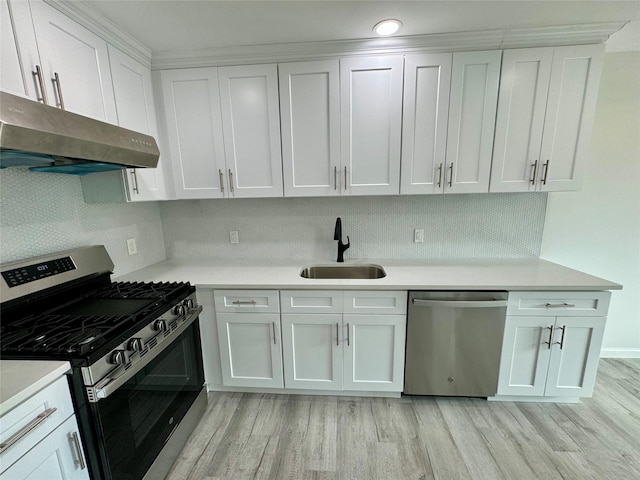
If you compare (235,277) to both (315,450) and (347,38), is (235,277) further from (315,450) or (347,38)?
(347,38)

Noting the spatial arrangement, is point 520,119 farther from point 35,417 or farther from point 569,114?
point 35,417

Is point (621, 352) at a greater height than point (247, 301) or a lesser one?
lesser

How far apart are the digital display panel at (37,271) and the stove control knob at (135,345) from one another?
63 centimetres

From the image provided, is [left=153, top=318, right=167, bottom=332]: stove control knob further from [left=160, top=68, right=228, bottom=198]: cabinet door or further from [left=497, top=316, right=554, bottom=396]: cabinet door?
[left=497, top=316, right=554, bottom=396]: cabinet door

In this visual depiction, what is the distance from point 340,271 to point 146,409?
1512 millimetres

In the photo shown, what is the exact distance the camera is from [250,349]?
6.28 feet

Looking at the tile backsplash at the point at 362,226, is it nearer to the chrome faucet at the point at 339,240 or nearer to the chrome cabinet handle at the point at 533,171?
the chrome faucet at the point at 339,240

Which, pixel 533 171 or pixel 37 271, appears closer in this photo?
pixel 37 271

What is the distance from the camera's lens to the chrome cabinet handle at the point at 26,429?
0.78 meters

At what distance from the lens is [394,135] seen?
73.7 inches

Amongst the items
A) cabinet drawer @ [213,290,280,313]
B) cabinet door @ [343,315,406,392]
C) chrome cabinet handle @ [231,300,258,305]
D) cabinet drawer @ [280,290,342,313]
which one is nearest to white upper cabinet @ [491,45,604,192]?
cabinet door @ [343,315,406,392]

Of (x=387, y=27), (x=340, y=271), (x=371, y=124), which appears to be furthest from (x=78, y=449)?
(x=387, y=27)

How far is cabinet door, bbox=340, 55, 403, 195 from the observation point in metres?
1.80

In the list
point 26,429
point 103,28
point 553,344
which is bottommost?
point 553,344
